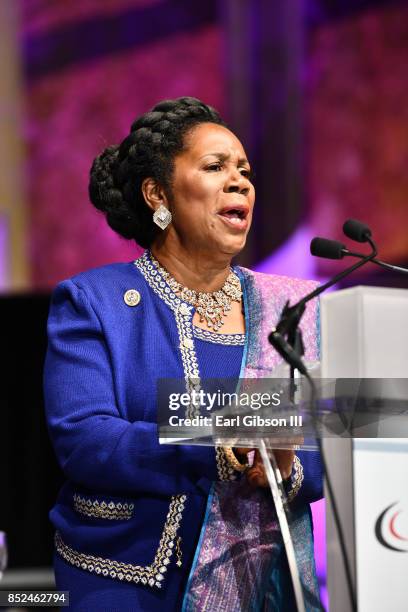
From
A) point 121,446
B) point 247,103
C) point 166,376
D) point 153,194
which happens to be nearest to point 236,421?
point 121,446

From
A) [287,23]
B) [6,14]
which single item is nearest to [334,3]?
[287,23]

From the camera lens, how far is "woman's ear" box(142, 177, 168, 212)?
7.24 ft

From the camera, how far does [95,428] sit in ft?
5.78

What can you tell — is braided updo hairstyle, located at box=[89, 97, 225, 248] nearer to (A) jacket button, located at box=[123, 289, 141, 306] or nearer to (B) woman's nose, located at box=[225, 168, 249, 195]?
(B) woman's nose, located at box=[225, 168, 249, 195]

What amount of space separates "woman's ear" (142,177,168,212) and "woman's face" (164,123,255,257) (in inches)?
1.8

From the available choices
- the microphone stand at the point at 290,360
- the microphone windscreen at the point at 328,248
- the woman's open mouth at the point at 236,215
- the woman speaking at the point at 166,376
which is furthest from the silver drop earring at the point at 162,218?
the microphone stand at the point at 290,360

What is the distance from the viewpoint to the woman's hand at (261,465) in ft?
5.05

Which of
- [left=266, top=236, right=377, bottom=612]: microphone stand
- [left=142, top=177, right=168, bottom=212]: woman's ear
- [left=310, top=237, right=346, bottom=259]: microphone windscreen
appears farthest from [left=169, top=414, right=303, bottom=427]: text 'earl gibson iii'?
[left=142, top=177, right=168, bottom=212]: woman's ear

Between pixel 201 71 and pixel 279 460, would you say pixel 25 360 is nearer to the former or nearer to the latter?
pixel 201 71

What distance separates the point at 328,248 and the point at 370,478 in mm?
447

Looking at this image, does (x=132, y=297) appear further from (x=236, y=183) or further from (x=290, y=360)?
(x=290, y=360)

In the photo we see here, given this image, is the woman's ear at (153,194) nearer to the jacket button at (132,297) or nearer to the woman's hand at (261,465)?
the jacket button at (132,297)

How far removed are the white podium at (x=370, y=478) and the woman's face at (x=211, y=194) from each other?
0.67 metres

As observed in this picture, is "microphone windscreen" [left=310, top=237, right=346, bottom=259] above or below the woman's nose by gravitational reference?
below
